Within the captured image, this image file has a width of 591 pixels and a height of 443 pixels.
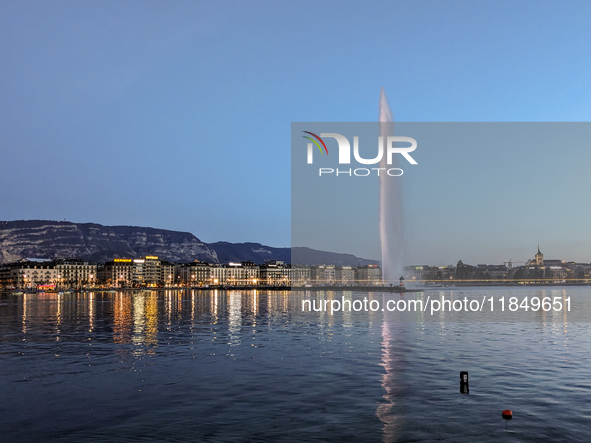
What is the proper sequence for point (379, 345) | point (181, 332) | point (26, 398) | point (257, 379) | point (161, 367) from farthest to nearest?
point (181, 332)
point (379, 345)
point (161, 367)
point (257, 379)
point (26, 398)

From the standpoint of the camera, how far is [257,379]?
23109 mm

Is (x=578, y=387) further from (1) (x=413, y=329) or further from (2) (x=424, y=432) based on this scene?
(1) (x=413, y=329)

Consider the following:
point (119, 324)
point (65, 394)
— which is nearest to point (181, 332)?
point (119, 324)

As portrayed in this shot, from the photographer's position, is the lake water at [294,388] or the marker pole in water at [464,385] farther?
the marker pole in water at [464,385]

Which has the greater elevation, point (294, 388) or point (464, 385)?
point (464, 385)

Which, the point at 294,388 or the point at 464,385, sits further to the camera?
the point at 294,388

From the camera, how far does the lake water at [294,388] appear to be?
15.5 metres

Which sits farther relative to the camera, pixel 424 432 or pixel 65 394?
pixel 65 394

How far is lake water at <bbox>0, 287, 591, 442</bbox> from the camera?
15.5 m

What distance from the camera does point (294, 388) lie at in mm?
21234

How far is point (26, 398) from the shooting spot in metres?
19.6

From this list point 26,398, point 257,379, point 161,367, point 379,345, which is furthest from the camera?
point 379,345

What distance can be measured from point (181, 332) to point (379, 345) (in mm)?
18083

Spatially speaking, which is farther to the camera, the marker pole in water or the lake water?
the marker pole in water
